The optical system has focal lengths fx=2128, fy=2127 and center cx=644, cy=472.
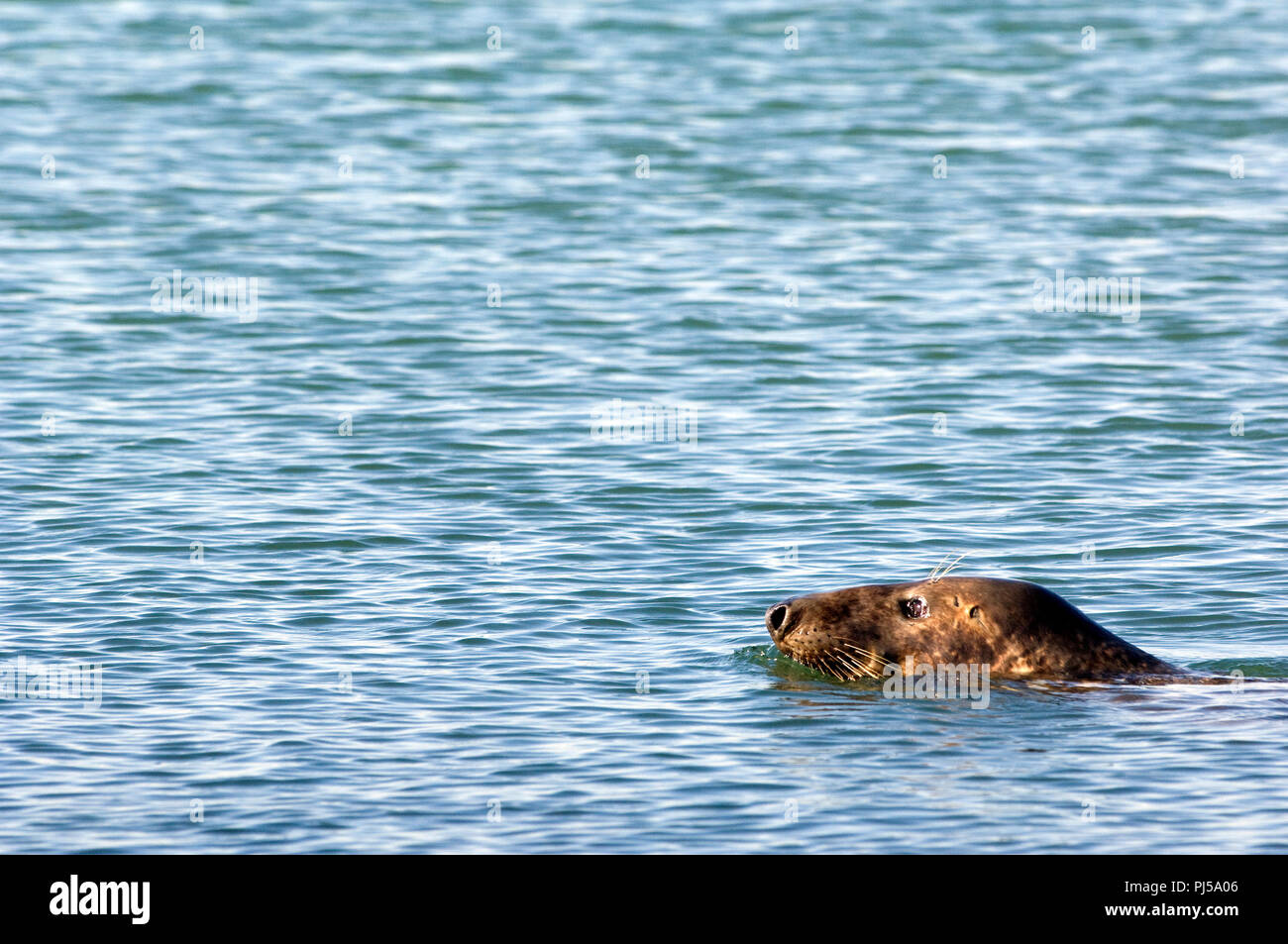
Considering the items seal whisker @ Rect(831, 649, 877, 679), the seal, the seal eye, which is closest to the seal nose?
the seal

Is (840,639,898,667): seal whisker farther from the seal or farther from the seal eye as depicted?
the seal eye

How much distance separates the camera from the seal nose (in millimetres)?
13562

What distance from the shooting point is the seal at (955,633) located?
1327 centimetres

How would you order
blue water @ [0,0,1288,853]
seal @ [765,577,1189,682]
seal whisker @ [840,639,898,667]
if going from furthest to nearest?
seal whisker @ [840,639,898,667], seal @ [765,577,1189,682], blue water @ [0,0,1288,853]

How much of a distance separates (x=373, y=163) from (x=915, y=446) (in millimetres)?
18197

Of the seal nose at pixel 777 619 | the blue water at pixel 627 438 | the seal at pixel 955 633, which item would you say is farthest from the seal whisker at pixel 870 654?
the seal nose at pixel 777 619

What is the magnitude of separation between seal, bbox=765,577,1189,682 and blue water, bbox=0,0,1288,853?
251 millimetres

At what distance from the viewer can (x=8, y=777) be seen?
38.4 ft

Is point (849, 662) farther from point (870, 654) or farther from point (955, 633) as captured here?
point (955, 633)

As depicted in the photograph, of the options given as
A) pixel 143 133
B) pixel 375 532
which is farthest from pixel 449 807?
pixel 143 133

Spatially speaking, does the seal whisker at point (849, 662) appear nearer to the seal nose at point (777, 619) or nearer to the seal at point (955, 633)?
the seal at point (955, 633)

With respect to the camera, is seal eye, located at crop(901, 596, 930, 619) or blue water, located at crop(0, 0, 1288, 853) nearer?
blue water, located at crop(0, 0, 1288, 853)

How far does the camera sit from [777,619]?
13.6m
